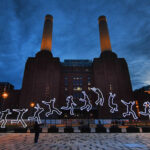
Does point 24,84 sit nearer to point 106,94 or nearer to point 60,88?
point 60,88

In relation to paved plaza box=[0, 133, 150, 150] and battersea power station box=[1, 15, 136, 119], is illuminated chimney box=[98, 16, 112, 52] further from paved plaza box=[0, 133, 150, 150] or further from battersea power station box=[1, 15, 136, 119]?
paved plaza box=[0, 133, 150, 150]

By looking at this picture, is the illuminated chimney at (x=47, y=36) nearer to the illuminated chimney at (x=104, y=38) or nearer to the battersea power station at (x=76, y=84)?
the battersea power station at (x=76, y=84)

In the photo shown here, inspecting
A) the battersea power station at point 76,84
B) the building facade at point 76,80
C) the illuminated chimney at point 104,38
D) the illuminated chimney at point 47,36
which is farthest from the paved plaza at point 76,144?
the illuminated chimney at point 47,36

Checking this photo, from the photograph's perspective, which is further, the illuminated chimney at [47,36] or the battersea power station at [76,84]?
the illuminated chimney at [47,36]

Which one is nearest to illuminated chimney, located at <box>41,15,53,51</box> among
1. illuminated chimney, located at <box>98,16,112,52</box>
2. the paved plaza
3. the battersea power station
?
the battersea power station

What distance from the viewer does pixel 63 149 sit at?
8.69 meters

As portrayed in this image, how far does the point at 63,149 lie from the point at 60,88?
189ft

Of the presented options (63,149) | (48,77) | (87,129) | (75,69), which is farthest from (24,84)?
(63,149)

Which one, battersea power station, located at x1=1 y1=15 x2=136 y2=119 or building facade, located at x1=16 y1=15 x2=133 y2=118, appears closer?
battersea power station, located at x1=1 y1=15 x2=136 y2=119

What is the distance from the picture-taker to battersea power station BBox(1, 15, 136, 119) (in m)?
54.7

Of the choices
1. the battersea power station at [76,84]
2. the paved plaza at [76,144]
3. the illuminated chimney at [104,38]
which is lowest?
the paved plaza at [76,144]

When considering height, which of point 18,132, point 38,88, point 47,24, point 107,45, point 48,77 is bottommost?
point 18,132

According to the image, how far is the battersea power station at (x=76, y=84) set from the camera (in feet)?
179

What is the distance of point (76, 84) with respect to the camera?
219 feet
